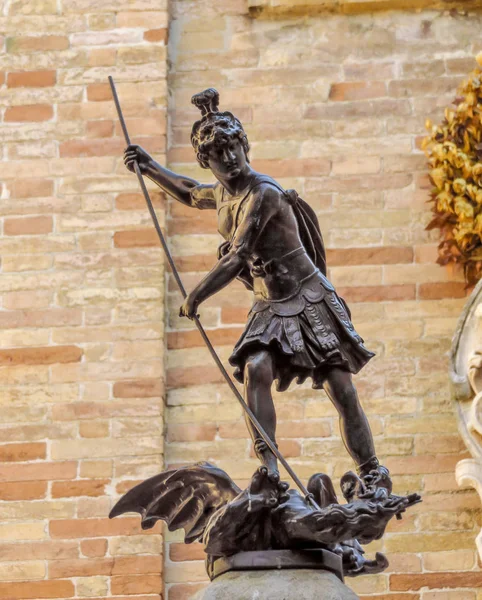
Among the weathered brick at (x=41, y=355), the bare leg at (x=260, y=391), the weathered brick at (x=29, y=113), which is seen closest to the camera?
the bare leg at (x=260, y=391)

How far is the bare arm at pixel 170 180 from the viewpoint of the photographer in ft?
14.0

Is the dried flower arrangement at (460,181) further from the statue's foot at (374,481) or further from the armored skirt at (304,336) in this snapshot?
the statue's foot at (374,481)

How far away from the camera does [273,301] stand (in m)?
3.97

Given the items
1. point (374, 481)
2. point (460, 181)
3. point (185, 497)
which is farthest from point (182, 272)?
point (374, 481)

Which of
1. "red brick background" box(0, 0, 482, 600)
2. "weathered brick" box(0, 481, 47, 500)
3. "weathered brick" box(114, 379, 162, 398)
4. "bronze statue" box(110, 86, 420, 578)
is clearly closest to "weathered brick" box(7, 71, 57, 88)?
"red brick background" box(0, 0, 482, 600)

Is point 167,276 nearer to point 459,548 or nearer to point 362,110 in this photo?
point 362,110

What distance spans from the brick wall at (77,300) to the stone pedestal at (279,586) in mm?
2026

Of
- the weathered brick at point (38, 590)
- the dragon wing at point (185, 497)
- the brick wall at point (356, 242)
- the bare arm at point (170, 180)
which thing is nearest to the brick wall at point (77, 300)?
the weathered brick at point (38, 590)

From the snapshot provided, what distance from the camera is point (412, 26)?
6539 mm

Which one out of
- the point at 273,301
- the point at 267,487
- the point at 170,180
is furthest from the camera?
the point at 170,180

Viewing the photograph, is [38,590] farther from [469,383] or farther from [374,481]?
[374,481]

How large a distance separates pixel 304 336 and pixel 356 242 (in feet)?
7.65

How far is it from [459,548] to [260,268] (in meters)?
2.19

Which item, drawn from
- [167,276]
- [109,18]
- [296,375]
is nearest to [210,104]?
[296,375]
